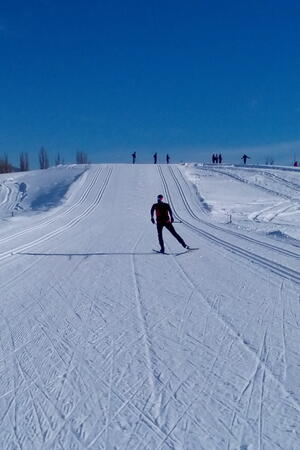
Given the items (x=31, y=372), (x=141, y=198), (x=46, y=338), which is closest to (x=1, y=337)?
(x=46, y=338)

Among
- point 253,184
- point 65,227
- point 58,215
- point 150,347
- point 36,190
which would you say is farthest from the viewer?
Answer: point 36,190

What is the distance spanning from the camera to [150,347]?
5.61 meters

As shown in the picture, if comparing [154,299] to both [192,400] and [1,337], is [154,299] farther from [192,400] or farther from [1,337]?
[192,400]

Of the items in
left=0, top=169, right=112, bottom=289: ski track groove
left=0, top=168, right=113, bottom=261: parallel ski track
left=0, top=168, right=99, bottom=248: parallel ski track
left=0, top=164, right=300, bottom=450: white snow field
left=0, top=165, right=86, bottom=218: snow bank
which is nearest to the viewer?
left=0, top=164, right=300, bottom=450: white snow field

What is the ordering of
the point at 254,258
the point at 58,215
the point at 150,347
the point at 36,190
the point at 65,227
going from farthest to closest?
the point at 36,190, the point at 58,215, the point at 65,227, the point at 254,258, the point at 150,347

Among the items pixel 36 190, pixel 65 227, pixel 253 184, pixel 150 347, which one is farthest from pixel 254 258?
pixel 36 190

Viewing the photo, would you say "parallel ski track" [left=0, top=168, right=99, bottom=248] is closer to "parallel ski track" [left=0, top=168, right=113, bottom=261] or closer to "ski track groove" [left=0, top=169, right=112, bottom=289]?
"parallel ski track" [left=0, top=168, right=113, bottom=261]

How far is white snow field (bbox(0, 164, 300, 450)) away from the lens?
3.86 metres

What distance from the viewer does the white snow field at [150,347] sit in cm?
386

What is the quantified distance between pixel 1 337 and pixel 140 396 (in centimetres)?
263

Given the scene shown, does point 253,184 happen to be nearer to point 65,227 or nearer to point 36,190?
point 36,190

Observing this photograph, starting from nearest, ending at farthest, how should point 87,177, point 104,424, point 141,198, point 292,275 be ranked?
1. point 104,424
2. point 292,275
3. point 141,198
4. point 87,177

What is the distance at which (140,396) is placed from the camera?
4.39 metres

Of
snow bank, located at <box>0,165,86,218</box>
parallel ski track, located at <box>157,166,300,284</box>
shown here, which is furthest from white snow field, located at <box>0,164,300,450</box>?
snow bank, located at <box>0,165,86,218</box>
